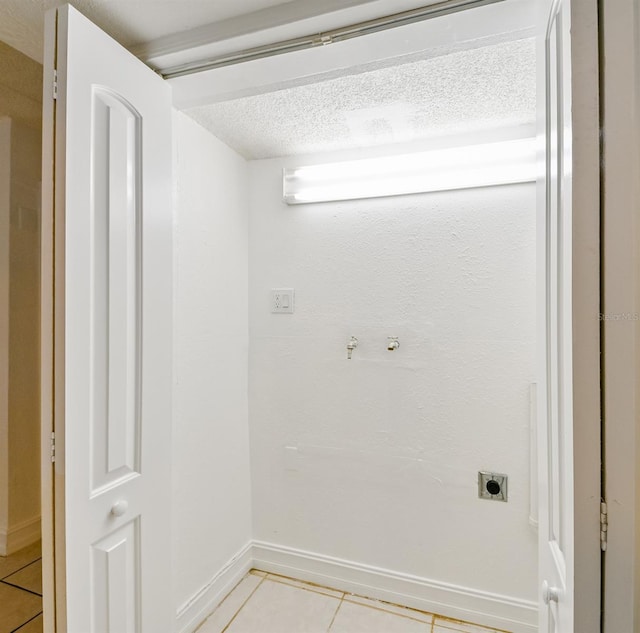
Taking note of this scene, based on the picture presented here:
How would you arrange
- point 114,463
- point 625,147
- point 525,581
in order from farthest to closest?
point 525,581 < point 114,463 < point 625,147

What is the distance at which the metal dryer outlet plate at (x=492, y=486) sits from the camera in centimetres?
168

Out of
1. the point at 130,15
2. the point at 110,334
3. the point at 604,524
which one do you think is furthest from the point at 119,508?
the point at 130,15

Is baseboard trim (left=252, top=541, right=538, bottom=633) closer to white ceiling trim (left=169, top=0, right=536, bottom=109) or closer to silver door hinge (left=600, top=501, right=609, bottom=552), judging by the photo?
silver door hinge (left=600, top=501, right=609, bottom=552)

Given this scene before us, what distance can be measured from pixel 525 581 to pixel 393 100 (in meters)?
2.04

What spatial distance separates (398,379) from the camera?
1.85 m

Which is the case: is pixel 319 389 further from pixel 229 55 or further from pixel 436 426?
pixel 229 55

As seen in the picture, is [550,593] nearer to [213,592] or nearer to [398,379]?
[398,379]

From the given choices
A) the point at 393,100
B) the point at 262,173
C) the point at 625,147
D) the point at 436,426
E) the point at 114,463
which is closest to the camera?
the point at 625,147

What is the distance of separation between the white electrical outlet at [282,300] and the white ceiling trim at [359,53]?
91 centimetres

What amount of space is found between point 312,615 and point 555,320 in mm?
1713

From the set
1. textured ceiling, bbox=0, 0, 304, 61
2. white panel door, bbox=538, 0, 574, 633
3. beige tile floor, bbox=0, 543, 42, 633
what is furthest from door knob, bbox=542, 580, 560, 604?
beige tile floor, bbox=0, 543, 42, 633

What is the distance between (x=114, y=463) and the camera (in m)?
1.10

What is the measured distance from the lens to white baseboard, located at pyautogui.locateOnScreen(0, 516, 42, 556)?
202 centimetres

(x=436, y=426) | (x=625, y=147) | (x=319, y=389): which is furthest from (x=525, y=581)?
(x=625, y=147)
